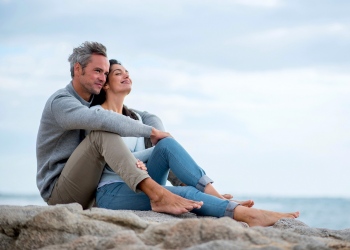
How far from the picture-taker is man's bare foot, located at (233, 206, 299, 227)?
413 centimetres

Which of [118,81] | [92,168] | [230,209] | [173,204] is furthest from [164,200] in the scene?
[118,81]

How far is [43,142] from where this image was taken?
4.77 m

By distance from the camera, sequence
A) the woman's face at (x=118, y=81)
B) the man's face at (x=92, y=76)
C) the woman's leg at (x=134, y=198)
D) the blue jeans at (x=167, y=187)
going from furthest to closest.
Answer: the woman's face at (x=118, y=81), the man's face at (x=92, y=76), the blue jeans at (x=167, y=187), the woman's leg at (x=134, y=198)

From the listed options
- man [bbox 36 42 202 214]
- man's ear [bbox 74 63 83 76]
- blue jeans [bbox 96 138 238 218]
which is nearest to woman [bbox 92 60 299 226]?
blue jeans [bbox 96 138 238 218]

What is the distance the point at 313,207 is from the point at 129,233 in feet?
86.4

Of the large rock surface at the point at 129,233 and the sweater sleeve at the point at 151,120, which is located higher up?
the sweater sleeve at the point at 151,120

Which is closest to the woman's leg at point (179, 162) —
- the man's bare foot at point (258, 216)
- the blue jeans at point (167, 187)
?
the blue jeans at point (167, 187)

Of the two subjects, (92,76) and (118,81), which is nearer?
(92,76)

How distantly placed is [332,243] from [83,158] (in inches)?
81.3

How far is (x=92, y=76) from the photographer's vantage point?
4781mm

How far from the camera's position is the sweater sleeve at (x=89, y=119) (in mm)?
4328

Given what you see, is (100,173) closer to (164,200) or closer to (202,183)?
(164,200)

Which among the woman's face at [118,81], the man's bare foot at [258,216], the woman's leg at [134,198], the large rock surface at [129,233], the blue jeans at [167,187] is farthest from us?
the woman's face at [118,81]

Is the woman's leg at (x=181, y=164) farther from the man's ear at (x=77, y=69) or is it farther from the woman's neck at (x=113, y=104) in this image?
the man's ear at (x=77, y=69)
